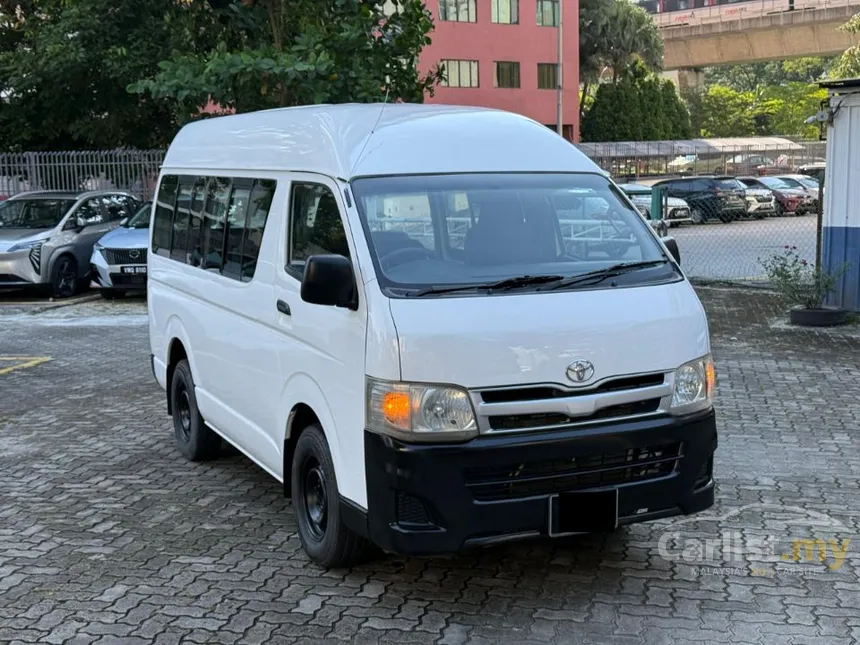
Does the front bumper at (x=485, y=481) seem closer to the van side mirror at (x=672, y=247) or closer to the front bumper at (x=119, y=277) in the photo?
the van side mirror at (x=672, y=247)

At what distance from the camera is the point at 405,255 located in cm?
489

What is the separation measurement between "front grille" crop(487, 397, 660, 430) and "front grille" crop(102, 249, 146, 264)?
41.1 ft

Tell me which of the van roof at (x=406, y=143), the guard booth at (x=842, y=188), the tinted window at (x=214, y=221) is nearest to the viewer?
the van roof at (x=406, y=143)

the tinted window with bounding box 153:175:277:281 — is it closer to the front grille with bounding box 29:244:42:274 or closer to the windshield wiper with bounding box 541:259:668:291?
the windshield wiper with bounding box 541:259:668:291

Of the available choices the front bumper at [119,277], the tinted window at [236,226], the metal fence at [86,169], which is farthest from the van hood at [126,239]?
the tinted window at [236,226]

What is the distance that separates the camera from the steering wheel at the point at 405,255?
481cm

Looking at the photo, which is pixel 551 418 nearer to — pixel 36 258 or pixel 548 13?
pixel 36 258

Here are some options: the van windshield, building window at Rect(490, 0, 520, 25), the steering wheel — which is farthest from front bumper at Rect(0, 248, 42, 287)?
building window at Rect(490, 0, 520, 25)

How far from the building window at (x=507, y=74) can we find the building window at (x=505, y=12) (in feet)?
6.63

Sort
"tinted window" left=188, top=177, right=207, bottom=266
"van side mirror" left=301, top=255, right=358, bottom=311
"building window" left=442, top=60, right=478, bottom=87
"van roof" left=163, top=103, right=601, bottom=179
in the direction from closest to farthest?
"van side mirror" left=301, top=255, right=358, bottom=311, "van roof" left=163, top=103, right=601, bottom=179, "tinted window" left=188, top=177, right=207, bottom=266, "building window" left=442, top=60, right=478, bottom=87

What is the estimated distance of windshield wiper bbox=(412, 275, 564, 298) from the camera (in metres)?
4.66

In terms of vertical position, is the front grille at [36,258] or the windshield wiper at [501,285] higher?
the windshield wiper at [501,285]

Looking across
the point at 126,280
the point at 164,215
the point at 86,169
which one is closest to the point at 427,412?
the point at 164,215

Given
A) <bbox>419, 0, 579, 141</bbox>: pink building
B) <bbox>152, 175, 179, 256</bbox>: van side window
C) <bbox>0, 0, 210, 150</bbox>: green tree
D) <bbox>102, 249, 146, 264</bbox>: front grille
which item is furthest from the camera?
<bbox>419, 0, 579, 141</bbox>: pink building
